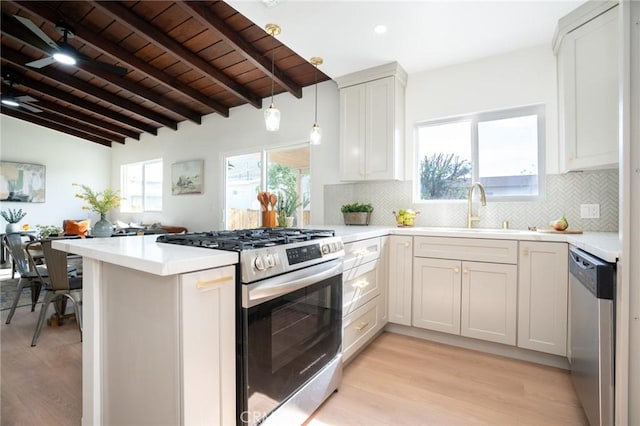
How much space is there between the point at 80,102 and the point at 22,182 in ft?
8.49

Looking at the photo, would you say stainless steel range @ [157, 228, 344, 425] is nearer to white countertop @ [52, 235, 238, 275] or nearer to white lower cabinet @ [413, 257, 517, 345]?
white countertop @ [52, 235, 238, 275]

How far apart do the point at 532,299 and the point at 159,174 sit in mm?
6361

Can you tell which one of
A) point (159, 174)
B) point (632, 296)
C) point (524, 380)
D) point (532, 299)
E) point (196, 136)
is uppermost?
point (196, 136)

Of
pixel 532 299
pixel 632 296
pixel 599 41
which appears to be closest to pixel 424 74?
pixel 599 41

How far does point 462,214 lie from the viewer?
9.09 feet

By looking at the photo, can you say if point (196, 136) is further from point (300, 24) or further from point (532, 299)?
point (532, 299)

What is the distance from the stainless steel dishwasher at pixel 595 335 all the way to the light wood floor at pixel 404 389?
0.31 metres

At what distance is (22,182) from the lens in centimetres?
609

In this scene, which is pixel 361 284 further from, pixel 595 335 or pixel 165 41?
pixel 165 41

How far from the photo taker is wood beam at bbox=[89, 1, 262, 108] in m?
2.60

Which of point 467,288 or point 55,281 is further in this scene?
point 55,281

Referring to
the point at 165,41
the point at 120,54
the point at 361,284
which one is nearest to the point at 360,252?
the point at 361,284

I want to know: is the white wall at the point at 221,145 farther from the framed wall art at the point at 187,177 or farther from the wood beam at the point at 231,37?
the wood beam at the point at 231,37

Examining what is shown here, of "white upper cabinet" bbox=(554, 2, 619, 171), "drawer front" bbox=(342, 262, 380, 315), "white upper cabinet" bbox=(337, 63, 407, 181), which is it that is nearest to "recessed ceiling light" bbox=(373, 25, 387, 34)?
"white upper cabinet" bbox=(337, 63, 407, 181)
